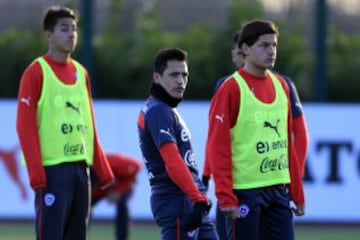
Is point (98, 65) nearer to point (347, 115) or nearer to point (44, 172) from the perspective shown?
point (347, 115)

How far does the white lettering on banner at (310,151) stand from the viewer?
17562mm

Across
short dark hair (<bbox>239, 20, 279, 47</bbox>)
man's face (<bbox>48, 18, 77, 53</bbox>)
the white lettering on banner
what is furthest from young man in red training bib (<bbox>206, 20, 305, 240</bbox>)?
the white lettering on banner

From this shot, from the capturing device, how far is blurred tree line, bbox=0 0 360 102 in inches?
828

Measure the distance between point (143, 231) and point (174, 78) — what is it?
796 centimetres

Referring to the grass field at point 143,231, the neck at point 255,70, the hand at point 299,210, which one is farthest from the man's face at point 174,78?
the grass field at point 143,231

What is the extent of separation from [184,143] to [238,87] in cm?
53

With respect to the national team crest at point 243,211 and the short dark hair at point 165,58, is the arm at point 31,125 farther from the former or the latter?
the national team crest at point 243,211

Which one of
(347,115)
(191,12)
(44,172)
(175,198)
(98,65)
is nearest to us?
(175,198)

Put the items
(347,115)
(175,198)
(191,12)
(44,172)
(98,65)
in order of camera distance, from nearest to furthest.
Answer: (175,198) → (44,172) → (347,115) → (98,65) → (191,12)

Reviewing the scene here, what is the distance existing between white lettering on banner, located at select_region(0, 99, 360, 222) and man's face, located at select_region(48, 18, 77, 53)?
790 centimetres

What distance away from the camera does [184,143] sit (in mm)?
8781

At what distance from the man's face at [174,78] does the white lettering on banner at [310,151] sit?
8.68m

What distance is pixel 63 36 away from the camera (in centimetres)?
967

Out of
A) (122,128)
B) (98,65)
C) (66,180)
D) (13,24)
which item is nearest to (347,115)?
(122,128)
